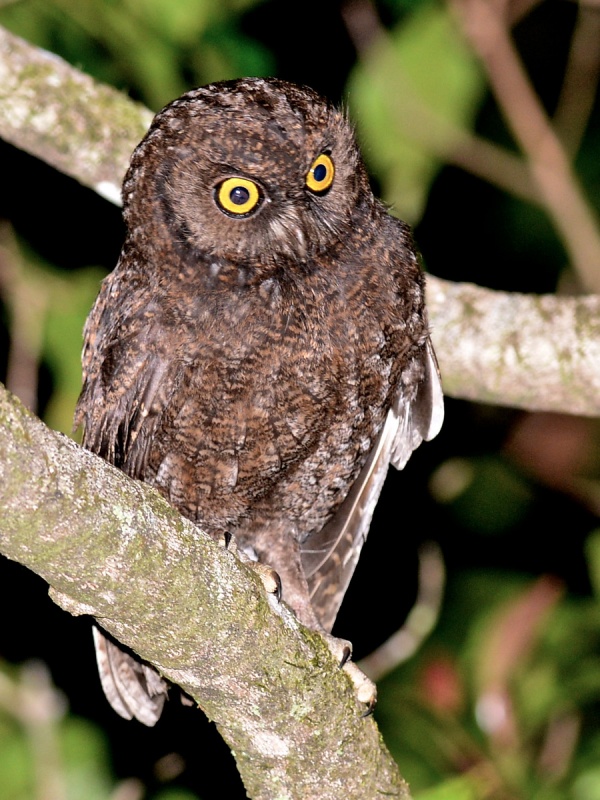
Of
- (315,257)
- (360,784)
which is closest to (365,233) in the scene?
(315,257)

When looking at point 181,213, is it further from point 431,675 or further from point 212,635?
point 431,675

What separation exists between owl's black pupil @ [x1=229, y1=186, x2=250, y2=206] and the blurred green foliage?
0.67m

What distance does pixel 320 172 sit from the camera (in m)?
2.92

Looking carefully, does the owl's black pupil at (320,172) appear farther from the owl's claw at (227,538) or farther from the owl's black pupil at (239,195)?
the owl's claw at (227,538)

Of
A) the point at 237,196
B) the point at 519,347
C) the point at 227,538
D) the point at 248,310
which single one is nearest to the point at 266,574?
the point at 227,538

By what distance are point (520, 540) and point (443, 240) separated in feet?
5.44

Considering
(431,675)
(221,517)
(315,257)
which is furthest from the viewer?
(431,675)

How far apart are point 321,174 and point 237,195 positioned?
283 millimetres

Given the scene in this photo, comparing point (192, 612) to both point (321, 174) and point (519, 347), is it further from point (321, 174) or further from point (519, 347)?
point (519, 347)

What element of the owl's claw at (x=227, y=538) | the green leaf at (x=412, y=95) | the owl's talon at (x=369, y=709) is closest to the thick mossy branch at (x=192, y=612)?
the owl's talon at (x=369, y=709)

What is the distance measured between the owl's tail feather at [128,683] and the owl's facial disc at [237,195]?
1.43 metres

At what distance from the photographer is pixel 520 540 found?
4863 millimetres

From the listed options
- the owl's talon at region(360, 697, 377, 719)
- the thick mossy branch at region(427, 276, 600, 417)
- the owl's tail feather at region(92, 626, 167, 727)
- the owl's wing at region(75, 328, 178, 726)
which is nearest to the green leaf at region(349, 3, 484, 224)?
the thick mossy branch at region(427, 276, 600, 417)

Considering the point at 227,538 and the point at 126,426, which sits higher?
the point at 126,426
